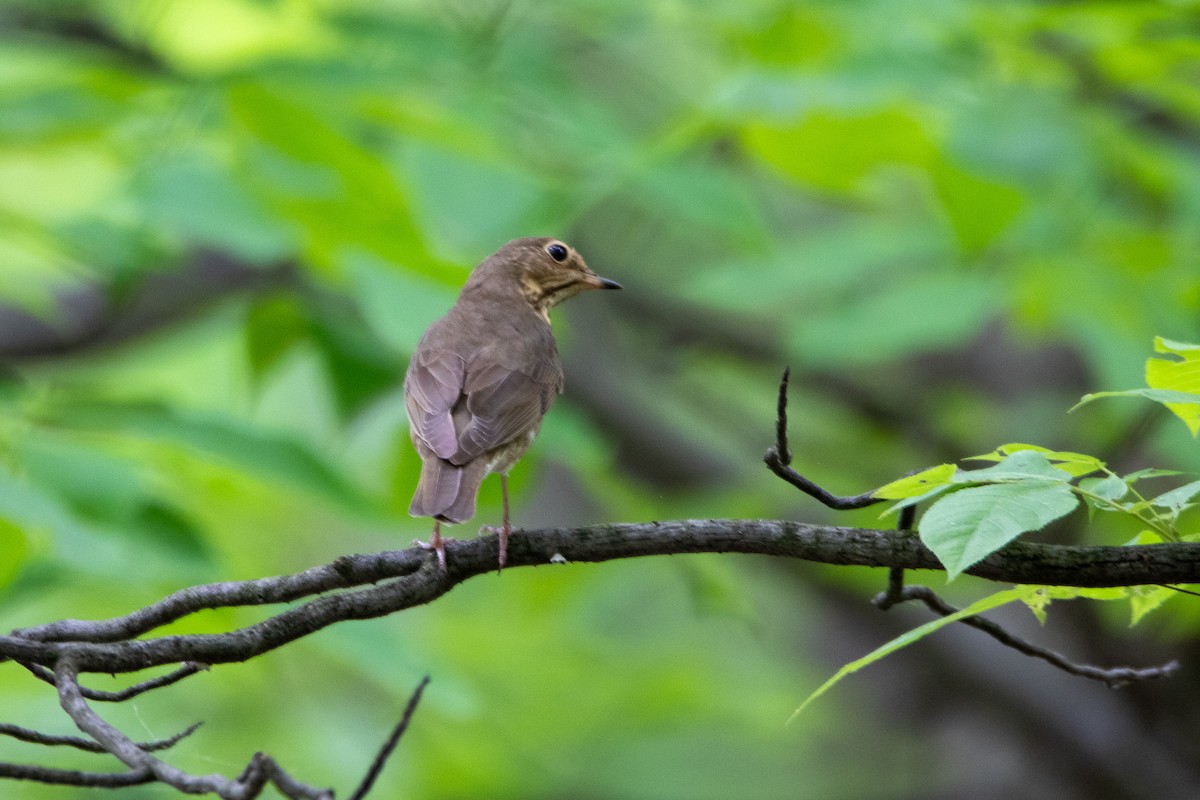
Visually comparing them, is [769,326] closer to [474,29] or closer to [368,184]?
[474,29]

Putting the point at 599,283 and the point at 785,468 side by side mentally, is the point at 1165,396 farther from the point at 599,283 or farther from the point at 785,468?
the point at 599,283

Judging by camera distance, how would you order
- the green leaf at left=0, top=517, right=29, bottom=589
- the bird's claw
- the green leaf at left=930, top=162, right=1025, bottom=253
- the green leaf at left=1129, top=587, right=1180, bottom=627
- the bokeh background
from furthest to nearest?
the green leaf at left=930, top=162, right=1025, bottom=253 → the bokeh background → the green leaf at left=0, top=517, right=29, bottom=589 → the bird's claw → the green leaf at left=1129, top=587, right=1180, bottom=627

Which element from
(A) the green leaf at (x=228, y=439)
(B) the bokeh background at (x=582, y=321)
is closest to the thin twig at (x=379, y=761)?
(B) the bokeh background at (x=582, y=321)

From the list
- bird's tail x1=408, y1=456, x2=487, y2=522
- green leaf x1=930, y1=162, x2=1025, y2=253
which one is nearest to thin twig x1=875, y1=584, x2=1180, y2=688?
bird's tail x1=408, y1=456, x2=487, y2=522

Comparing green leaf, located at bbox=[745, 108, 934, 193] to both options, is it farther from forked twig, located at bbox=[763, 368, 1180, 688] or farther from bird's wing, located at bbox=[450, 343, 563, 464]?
forked twig, located at bbox=[763, 368, 1180, 688]

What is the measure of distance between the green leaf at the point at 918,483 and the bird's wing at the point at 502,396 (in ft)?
5.91

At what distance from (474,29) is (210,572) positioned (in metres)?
3.43

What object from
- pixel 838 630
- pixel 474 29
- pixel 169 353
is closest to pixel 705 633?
pixel 838 630

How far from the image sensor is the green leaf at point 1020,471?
2041mm

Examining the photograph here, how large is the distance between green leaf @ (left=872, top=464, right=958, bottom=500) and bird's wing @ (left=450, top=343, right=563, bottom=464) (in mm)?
1802

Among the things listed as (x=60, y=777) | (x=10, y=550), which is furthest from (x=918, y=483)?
(x=10, y=550)

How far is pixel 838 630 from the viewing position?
360 inches

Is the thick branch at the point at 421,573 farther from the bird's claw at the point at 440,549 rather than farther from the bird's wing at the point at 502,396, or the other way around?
the bird's wing at the point at 502,396

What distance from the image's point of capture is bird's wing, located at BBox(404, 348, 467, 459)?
381cm
